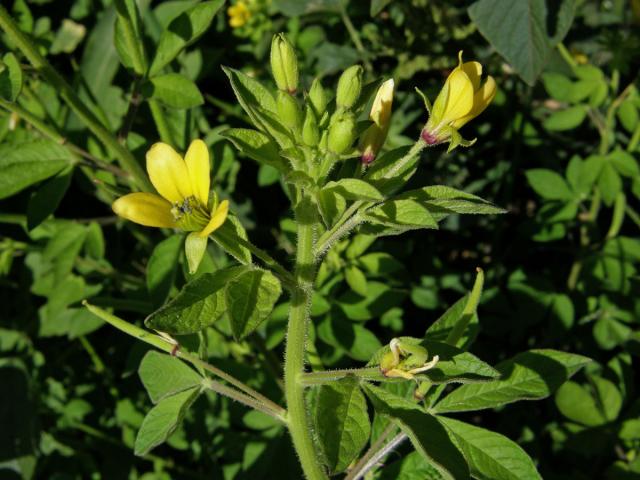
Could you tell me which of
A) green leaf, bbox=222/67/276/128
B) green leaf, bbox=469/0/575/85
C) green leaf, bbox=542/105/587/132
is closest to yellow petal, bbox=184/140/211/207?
green leaf, bbox=222/67/276/128

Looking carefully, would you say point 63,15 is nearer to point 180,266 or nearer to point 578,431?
point 180,266

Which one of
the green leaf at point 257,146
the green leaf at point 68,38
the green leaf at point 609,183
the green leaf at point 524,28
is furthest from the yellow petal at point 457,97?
the green leaf at point 68,38

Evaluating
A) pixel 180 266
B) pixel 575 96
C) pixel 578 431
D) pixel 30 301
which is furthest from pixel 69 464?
pixel 575 96

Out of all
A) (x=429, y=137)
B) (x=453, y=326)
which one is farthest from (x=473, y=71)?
(x=453, y=326)

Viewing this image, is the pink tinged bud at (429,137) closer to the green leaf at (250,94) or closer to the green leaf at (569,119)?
the green leaf at (250,94)

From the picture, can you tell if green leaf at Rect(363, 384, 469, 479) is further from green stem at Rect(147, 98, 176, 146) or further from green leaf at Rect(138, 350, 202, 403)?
green stem at Rect(147, 98, 176, 146)

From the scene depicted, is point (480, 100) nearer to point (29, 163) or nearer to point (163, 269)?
point (163, 269)

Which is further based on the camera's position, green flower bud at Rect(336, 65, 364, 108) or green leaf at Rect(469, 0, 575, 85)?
green leaf at Rect(469, 0, 575, 85)
